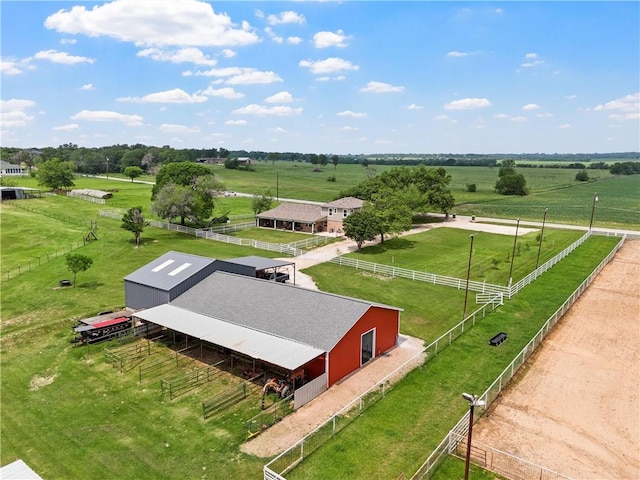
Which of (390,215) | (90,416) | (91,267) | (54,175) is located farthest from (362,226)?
(54,175)

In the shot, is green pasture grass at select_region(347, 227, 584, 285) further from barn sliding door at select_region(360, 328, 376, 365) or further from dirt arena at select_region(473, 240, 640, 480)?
barn sliding door at select_region(360, 328, 376, 365)

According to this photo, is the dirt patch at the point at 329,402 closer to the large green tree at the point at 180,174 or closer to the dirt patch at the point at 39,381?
the dirt patch at the point at 39,381

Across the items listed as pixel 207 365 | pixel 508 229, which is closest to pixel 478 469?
pixel 207 365

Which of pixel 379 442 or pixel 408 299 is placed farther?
pixel 408 299

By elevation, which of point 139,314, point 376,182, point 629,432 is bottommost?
point 629,432

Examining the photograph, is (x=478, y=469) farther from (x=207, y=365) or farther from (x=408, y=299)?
(x=408, y=299)

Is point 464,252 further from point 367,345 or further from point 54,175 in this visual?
point 54,175

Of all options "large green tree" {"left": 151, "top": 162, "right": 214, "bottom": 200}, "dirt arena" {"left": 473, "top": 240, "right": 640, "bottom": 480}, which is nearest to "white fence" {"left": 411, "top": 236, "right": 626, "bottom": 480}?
"dirt arena" {"left": 473, "top": 240, "right": 640, "bottom": 480}
